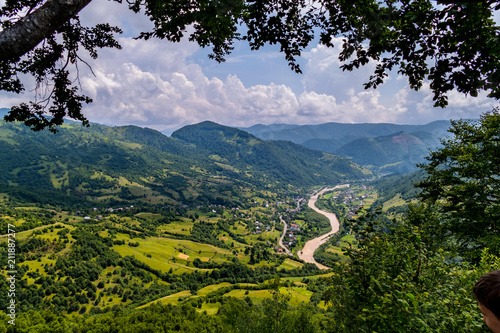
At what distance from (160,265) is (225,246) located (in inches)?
1677

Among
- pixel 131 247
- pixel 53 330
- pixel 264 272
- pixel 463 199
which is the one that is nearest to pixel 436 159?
pixel 463 199

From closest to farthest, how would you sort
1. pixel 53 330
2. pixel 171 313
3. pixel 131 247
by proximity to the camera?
pixel 53 330 < pixel 171 313 < pixel 131 247

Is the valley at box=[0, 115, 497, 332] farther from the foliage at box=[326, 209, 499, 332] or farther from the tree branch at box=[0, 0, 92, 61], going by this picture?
the tree branch at box=[0, 0, 92, 61]

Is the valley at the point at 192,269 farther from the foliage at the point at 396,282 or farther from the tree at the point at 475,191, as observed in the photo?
the tree at the point at 475,191

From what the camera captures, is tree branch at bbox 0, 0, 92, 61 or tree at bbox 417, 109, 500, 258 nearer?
tree branch at bbox 0, 0, 92, 61

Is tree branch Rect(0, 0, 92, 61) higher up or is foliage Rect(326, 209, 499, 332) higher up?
tree branch Rect(0, 0, 92, 61)

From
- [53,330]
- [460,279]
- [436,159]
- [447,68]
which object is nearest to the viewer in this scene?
[447,68]

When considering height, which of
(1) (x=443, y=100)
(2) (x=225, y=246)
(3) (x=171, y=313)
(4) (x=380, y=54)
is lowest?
(2) (x=225, y=246)

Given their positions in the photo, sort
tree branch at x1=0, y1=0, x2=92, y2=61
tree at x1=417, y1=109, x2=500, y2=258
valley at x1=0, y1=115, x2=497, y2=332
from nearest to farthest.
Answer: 1. tree branch at x1=0, y1=0, x2=92, y2=61
2. valley at x1=0, y1=115, x2=497, y2=332
3. tree at x1=417, y1=109, x2=500, y2=258

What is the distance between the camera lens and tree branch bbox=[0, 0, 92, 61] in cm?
361

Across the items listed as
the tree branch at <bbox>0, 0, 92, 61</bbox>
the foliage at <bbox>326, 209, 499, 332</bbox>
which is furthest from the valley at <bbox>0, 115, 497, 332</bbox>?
the tree branch at <bbox>0, 0, 92, 61</bbox>

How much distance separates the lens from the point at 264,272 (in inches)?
4018

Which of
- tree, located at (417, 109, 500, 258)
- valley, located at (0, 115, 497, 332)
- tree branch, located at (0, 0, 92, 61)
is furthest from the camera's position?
tree, located at (417, 109, 500, 258)

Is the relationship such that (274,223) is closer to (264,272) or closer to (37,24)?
(264,272)
